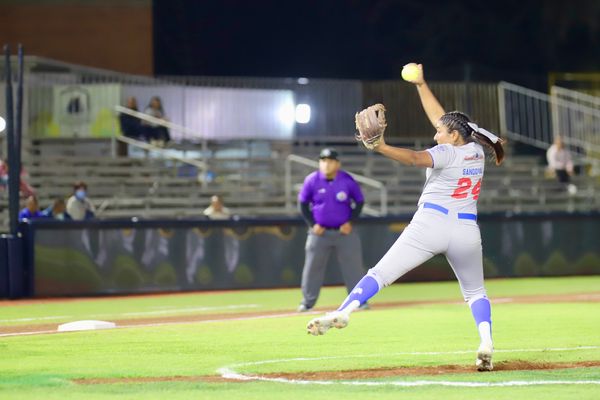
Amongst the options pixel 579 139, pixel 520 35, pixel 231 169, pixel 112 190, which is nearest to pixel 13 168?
pixel 112 190

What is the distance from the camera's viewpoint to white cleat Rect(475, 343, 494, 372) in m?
9.54

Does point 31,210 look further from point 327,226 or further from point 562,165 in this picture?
point 562,165

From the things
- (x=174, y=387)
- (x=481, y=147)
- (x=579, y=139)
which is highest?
(x=579, y=139)

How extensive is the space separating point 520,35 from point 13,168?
32.9m

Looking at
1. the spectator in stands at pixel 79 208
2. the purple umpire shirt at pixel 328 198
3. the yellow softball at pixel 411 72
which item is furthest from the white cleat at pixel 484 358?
the spectator in stands at pixel 79 208

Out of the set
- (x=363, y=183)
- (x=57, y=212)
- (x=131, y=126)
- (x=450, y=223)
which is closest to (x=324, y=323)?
(x=450, y=223)

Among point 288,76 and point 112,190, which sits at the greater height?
point 288,76

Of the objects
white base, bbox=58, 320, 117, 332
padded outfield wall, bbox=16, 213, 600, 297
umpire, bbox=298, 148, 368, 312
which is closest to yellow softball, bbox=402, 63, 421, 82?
white base, bbox=58, 320, 117, 332

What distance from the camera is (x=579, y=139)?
109 ft

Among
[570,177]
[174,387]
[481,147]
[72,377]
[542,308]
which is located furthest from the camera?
[570,177]

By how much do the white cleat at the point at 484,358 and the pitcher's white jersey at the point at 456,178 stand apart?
1161 millimetres

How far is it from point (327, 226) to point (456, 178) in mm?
6851

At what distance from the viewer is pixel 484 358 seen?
9.55 metres

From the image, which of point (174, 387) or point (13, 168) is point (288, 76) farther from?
point (174, 387)
